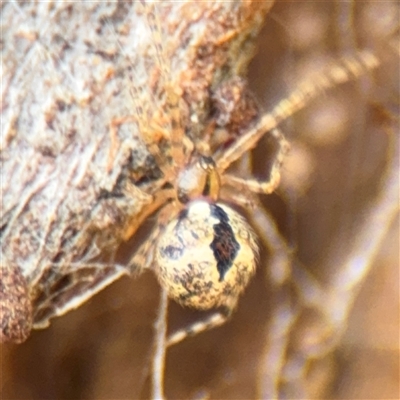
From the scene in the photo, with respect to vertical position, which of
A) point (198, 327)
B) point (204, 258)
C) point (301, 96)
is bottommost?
point (198, 327)

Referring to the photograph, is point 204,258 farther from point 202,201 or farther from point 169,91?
point 169,91

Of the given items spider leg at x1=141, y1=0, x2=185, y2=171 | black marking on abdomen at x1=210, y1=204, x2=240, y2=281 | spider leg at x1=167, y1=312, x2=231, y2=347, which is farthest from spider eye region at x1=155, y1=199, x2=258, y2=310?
spider leg at x1=167, y1=312, x2=231, y2=347

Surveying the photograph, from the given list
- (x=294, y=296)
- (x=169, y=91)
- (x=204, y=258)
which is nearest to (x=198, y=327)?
(x=294, y=296)

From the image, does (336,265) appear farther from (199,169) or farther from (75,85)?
(75,85)

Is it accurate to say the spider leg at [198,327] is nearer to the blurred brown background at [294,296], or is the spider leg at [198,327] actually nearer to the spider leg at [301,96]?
the blurred brown background at [294,296]

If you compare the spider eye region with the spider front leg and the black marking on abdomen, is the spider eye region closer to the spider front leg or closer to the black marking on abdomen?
the black marking on abdomen

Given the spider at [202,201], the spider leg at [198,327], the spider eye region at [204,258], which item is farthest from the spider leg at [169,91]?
the spider leg at [198,327]

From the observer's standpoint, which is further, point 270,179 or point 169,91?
point 270,179
